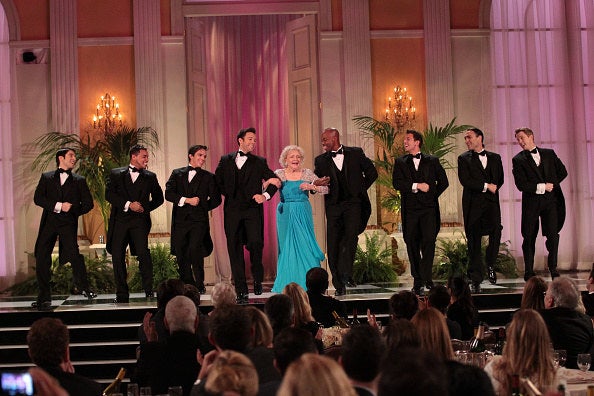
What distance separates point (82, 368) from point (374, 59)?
21.5ft

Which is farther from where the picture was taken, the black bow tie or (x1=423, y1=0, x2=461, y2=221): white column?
(x1=423, y1=0, x2=461, y2=221): white column

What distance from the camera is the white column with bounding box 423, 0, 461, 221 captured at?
13461 mm

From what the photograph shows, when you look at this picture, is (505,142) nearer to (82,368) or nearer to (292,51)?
(292,51)

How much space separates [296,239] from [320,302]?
2989 mm

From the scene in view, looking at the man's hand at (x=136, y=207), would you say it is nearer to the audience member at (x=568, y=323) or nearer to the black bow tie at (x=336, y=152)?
the black bow tie at (x=336, y=152)

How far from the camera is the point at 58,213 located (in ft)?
33.4

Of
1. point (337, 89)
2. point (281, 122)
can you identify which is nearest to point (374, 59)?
point (337, 89)

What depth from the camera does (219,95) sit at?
1474 cm

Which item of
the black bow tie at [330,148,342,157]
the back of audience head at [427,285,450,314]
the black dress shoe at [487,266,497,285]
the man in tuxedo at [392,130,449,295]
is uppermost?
the black bow tie at [330,148,342,157]

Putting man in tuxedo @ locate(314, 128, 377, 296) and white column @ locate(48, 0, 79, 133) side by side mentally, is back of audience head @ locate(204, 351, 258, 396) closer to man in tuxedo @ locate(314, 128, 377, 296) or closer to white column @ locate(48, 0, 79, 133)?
man in tuxedo @ locate(314, 128, 377, 296)

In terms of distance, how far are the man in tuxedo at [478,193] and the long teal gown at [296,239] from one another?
5.45 ft

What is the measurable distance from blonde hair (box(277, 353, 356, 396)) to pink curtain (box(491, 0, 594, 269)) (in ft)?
37.6

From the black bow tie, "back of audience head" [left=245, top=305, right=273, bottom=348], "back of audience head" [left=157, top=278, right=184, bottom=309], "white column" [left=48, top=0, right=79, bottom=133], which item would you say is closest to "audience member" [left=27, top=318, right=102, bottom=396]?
"back of audience head" [left=245, top=305, right=273, bottom=348]

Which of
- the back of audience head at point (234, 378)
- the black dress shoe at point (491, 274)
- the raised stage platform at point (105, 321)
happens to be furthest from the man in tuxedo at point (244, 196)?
the back of audience head at point (234, 378)
